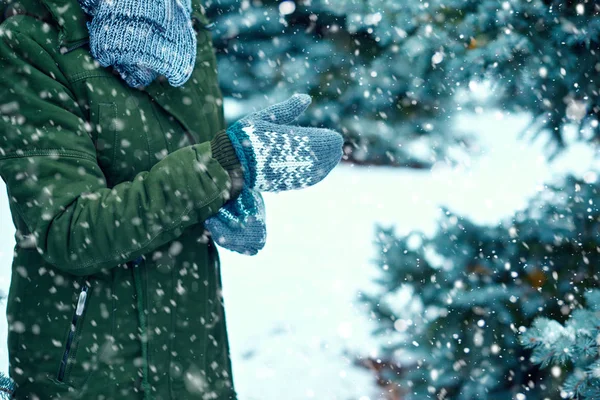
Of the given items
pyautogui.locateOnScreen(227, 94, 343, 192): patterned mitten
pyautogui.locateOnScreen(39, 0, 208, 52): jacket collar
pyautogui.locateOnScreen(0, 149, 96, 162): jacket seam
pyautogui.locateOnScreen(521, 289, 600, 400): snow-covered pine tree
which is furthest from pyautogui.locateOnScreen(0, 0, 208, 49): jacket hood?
pyautogui.locateOnScreen(521, 289, 600, 400): snow-covered pine tree

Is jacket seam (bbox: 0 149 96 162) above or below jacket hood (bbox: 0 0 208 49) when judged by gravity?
below

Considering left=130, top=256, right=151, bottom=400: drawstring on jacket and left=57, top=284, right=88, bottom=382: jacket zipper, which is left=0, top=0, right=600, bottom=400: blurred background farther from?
left=57, top=284, right=88, bottom=382: jacket zipper

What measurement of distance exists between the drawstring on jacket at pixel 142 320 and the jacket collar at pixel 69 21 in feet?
1.55

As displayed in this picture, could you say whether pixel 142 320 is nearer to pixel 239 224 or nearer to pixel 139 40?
pixel 239 224

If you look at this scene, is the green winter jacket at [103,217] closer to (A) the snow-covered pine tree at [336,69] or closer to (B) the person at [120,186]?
(B) the person at [120,186]

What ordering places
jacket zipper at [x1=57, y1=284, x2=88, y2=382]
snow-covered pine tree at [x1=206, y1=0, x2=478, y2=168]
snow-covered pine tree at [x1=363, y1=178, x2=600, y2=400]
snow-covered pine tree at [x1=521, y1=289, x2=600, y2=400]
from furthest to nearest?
snow-covered pine tree at [x1=206, y1=0, x2=478, y2=168] < snow-covered pine tree at [x1=363, y1=178, x2=600, y2=400] < snow-covered pine tree at [x1=521, y1=289, x2=600, y2=400] < jacket zipper at [x1=57, y1=284, x2=88, y2=382]

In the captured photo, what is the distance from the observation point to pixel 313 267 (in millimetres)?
3988

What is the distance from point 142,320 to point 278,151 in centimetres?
47

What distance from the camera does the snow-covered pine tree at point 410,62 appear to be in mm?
2172

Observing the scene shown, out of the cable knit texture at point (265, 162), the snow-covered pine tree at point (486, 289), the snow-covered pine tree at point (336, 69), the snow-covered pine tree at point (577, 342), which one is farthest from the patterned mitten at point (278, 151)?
the snow-covered pine tree at point (336, 69)

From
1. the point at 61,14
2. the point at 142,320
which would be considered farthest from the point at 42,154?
the point at 142,320

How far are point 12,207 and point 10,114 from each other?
0.21 metres

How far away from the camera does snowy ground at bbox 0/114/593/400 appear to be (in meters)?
2.89

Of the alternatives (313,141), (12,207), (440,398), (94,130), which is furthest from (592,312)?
(12,207)
